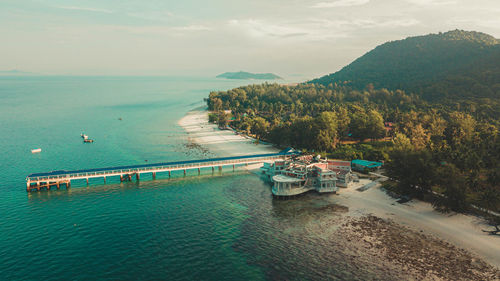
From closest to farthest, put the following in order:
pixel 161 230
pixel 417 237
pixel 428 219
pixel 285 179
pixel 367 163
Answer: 1. pixel 417 237
2. pixel 161 230
3. pixel 428 219
4. pixel 285 179
5. pixel 367 163

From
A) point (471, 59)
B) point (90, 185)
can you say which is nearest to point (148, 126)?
point (90, 185)

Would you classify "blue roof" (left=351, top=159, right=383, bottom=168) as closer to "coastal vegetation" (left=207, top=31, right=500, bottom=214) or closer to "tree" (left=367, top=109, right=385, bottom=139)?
"coastal vegetation" (left=207, top=31, right=500, bottom=214)

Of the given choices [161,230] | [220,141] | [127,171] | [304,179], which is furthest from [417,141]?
[127,171]

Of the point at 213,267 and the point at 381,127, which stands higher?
the point at 381,127

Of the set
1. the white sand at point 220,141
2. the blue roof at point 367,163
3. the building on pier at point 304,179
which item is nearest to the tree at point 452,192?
the building on pier at point 304,179

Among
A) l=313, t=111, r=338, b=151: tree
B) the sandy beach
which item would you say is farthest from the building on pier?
l=313, t=111, r=338, b=151: tree

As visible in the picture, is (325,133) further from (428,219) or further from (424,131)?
(428,219)

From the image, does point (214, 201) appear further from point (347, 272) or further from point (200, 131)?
point (200, 131)
